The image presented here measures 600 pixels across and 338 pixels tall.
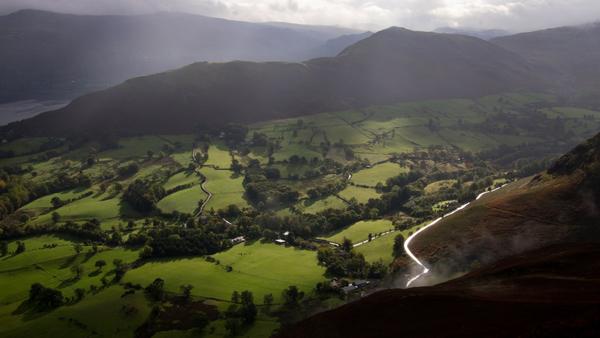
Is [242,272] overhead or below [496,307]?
below

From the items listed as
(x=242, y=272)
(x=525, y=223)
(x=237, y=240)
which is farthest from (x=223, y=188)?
(x=525, y=223)

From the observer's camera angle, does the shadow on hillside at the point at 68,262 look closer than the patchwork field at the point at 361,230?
Yes

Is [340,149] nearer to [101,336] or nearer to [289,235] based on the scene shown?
[289,235]

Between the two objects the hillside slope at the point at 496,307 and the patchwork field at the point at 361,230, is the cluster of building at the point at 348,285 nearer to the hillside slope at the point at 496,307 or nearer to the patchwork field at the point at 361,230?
the patchwork field at the point at 361,230

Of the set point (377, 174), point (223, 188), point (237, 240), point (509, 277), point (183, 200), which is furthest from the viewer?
point (377, 174)

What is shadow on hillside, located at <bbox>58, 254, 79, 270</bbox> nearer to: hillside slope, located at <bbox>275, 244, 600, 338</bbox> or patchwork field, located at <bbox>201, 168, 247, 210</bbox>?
patchwork field, located at <bbox>201, 168, 247, 210</bbox>

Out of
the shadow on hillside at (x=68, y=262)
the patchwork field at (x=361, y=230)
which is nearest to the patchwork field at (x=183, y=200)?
the shadow on hillside at (x=68, y=262)

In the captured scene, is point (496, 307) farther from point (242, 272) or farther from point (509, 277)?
point (242, 272)

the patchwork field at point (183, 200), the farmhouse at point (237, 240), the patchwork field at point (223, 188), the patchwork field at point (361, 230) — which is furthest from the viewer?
the patchwork field at point (223, 188)
